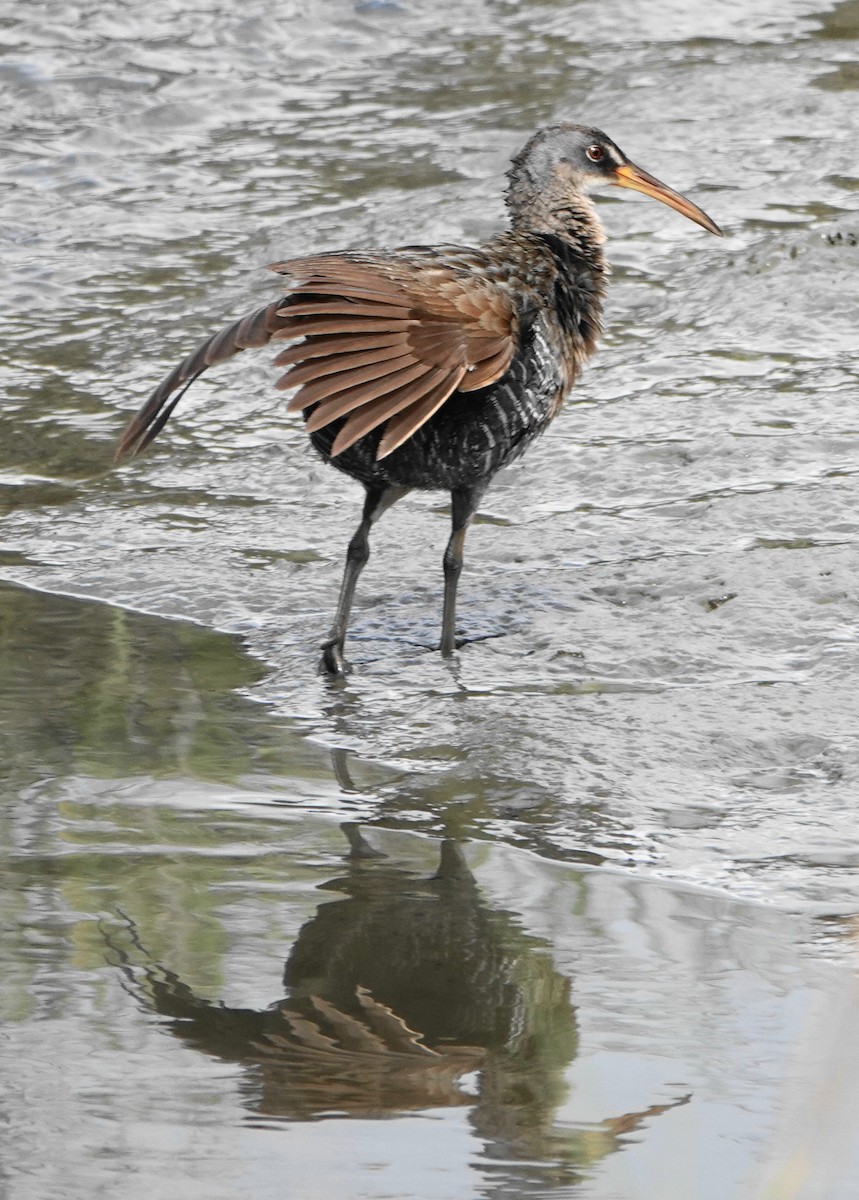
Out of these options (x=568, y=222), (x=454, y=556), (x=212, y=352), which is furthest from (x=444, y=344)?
(x=568, y=222)

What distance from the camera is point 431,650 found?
5.12 metres

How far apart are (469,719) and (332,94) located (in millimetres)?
6110

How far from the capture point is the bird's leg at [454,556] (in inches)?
197

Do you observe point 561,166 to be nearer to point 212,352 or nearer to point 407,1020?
point 212,352

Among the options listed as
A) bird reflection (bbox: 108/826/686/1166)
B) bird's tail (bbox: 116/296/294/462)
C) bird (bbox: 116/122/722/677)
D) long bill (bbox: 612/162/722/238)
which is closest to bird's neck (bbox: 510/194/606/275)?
bird (bbox: 116/122/722/677)

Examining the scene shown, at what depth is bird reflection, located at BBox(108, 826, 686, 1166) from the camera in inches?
112

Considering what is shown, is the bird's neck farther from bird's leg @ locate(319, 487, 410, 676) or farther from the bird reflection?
the bird reflection

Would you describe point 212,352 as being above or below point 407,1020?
above

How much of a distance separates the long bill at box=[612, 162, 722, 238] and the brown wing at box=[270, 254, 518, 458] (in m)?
1.41

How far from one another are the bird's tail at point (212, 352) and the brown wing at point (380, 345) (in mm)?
46

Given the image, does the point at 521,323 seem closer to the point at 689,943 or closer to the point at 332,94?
the point at 689,943

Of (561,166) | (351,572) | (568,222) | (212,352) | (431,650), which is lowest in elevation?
(431,650)

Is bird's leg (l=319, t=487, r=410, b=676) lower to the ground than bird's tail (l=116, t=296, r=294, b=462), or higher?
lower

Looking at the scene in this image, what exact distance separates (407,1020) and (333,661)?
1873mm
